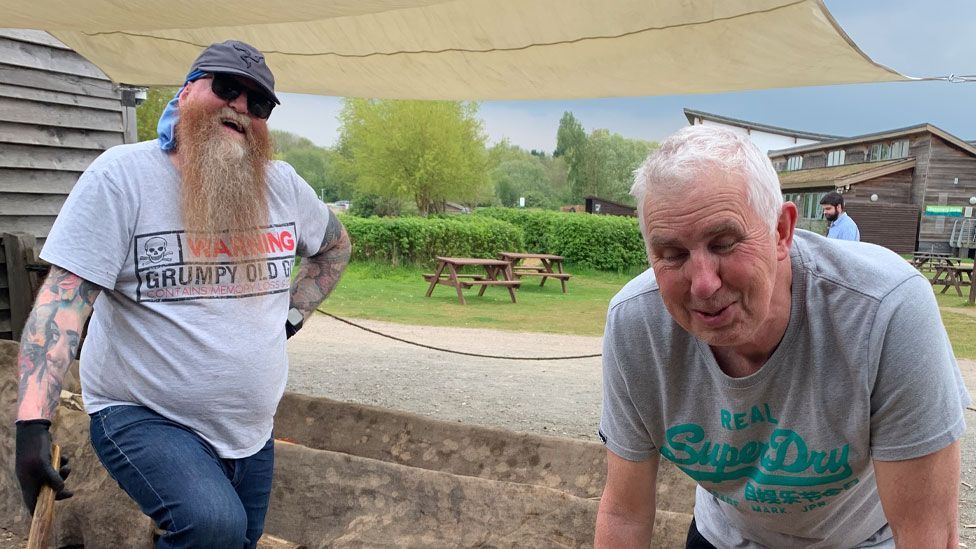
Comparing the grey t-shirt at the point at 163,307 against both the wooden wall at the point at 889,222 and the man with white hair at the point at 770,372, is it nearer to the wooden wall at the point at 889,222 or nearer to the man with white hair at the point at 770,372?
the man with white hair at the point at 770,372

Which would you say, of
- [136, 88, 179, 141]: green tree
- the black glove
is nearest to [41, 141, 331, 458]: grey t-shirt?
the black glove

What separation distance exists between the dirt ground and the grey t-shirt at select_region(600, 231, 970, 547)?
3.27 meters

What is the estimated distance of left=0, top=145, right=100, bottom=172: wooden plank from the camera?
704 cm

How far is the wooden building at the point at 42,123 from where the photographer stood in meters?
6.98

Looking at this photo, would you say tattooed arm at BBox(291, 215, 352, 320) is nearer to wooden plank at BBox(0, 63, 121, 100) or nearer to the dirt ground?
the dirt ground

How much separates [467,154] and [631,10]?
1253 inches

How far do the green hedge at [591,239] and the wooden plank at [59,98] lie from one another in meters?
14.6

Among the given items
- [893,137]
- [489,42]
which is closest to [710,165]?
[489,42]

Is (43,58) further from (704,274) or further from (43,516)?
(704,274)

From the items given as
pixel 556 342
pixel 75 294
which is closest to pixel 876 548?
pixel 75 294

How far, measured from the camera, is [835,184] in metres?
30.4

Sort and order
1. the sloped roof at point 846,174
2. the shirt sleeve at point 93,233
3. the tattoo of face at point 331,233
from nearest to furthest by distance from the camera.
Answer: the shirt sleeve at point 93,233, the tattoo of face at point 331,233, the sloped roof at point 846,174

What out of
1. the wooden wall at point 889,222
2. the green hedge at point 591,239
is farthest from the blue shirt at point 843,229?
the wooden wall at point 889,222

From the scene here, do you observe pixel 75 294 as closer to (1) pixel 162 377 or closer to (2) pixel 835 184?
(1) pixel 162 377
